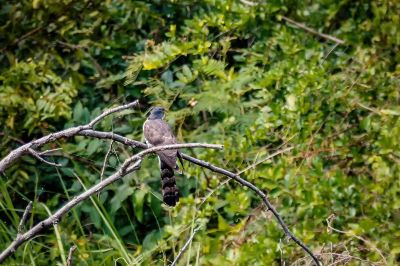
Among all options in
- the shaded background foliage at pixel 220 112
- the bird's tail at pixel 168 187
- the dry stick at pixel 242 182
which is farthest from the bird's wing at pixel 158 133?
the dry stick at pixel 242 182

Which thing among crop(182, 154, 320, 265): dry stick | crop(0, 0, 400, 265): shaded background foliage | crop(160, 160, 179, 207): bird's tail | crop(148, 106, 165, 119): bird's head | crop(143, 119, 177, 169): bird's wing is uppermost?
crop(182, 154, 320, 265): dry stick

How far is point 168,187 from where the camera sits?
431cm

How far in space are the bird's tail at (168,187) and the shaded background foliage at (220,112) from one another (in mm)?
917

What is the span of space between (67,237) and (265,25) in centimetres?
215

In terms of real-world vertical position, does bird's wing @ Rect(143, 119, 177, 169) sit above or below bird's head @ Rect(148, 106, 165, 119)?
above

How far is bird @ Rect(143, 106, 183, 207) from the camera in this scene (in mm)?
4262

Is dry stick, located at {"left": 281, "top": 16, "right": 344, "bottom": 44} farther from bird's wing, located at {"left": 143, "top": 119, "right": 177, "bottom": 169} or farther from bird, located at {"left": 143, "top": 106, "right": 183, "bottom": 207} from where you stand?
bird's wing, located at {"left": 143, "top": 119, "right": 177, "bottom": 169}

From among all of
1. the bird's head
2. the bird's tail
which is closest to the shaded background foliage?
the bird's head

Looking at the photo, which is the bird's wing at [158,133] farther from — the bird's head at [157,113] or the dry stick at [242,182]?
the dry stick at [242,182]

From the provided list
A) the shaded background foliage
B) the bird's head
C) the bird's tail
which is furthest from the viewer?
the shaded background foliage

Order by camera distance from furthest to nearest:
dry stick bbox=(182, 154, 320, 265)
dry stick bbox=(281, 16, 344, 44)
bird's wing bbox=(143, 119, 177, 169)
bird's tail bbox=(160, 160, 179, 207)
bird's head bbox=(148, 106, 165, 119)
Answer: dry stick bbox=(281, 16, 344, 44) → bird's head bbox=(148, 106, 165, 119) → bird's wing bbox=(143, 119, 177, 169) → bird's tail bbox=(160, 160, 179, 207) → dry stick bbox=(182, 154, 320, 265)

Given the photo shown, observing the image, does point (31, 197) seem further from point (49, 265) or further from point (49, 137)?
point (49, 137)

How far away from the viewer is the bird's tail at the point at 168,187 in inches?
167

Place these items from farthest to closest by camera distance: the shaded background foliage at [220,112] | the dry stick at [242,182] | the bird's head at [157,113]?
1. the shaded background foliage at [220,112]
2. the bird's head at [157,113]
3. the dry stick at [242,182]
